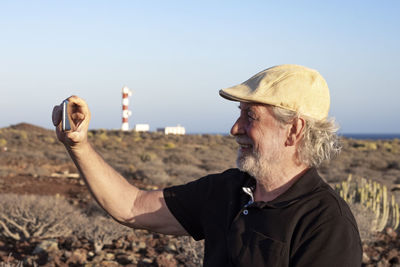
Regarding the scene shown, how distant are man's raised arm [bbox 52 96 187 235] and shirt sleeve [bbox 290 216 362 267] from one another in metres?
0.93

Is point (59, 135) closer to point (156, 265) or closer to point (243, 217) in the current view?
point (243, 217)

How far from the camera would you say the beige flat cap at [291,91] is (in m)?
2.26

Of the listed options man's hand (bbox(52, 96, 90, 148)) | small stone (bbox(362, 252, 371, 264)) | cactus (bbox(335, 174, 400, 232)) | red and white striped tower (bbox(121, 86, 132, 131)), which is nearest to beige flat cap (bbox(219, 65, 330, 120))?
man's hand (bbox(52, 96, 90, 148))

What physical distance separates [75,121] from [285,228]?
107cm

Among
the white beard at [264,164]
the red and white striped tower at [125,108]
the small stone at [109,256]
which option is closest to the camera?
the white beard at [264,164]

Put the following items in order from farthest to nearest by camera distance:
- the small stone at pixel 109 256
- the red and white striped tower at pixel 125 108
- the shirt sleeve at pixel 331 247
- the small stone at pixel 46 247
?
1. the red and white striped tower at pixel 125 108
2. the small stone at pixel 46 247
3. the small stone at pixel 109 256
4. the shirt sleeve at pixel 331 247

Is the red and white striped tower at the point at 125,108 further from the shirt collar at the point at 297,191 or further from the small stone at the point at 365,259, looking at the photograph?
the shirt collar at the point at 297,191

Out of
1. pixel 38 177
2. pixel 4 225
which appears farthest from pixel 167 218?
pixel 38 177

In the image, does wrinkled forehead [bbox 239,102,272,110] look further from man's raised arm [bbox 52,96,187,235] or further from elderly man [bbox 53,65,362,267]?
man's raised arm [bbox 52,96,187,235]

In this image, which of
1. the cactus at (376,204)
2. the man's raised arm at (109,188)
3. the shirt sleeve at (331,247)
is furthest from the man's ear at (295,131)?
the cactus at (376,204)

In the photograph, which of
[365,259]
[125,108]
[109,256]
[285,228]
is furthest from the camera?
[125,108]

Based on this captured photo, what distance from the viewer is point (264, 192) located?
93.5 inches

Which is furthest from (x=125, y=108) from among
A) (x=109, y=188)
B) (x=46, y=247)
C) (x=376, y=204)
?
(x=109, y=188)

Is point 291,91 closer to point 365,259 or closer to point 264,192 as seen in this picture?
point 264,192
